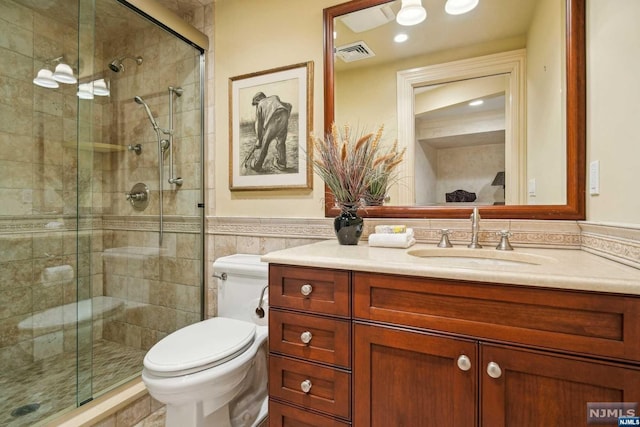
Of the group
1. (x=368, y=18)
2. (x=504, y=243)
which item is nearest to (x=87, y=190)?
(x=368, y=18)

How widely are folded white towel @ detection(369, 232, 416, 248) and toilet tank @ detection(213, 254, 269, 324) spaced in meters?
0.58

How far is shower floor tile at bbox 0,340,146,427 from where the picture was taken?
1.37 meters

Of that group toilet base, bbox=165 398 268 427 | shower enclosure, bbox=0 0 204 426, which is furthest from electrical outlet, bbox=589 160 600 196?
shower enclosure, bbox=0 0 204 426

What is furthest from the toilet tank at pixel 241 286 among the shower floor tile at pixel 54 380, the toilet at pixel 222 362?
the shower floor tile at pixel 54 380

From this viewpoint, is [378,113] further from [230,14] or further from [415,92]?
[230,14]

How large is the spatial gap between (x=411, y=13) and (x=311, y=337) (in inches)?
60.2

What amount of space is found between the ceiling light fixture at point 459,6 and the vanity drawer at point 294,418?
1.74m

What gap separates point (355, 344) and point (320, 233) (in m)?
0.77

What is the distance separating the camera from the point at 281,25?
5.70ft

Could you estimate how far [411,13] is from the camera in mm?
1411

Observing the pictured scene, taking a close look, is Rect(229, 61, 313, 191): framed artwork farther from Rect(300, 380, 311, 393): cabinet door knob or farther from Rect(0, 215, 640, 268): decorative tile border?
Rect(300, 380, 311, 393): cabinet door knob

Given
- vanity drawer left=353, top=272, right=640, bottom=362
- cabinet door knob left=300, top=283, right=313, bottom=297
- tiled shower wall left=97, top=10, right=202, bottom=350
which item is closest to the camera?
vanity drawer left=353, top=272, right=640, bottom=362

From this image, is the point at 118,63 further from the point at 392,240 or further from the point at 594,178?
the point at 594,178

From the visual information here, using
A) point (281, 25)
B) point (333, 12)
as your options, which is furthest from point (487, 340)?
point (281, 25)
